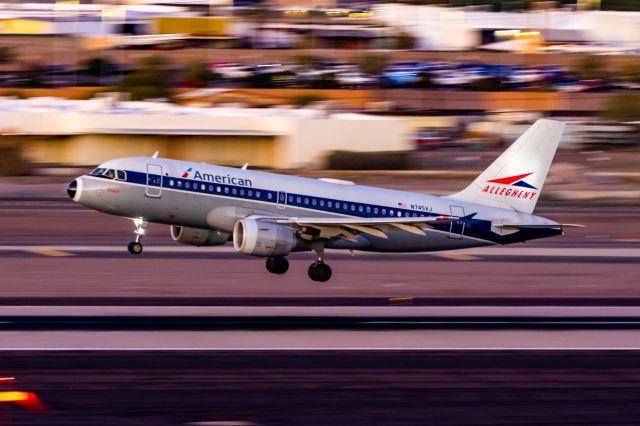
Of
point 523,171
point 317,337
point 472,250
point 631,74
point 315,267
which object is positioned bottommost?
point 317,337

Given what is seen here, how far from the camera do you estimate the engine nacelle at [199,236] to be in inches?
1499

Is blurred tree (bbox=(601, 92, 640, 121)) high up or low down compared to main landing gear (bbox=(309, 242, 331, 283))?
up

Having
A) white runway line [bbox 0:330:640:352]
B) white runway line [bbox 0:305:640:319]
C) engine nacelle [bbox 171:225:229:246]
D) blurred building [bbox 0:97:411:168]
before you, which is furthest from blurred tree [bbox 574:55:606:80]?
white runway line [bbox 0:330:640:352]

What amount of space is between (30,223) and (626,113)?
65599mm

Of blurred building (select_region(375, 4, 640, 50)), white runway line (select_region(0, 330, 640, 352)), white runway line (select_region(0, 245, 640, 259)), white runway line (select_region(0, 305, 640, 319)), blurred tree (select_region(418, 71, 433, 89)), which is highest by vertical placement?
blurred building (select_region(375, 4, 640, 50))

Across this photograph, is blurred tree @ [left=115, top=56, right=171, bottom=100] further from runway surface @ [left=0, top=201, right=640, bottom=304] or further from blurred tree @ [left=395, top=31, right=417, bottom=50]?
runway surface @ [left=0, top=201, right=640, bottom=304]

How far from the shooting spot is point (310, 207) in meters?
38.4

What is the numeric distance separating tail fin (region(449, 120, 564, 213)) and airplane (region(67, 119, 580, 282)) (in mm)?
37

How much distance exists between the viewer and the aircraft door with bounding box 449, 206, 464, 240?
39.9 m
